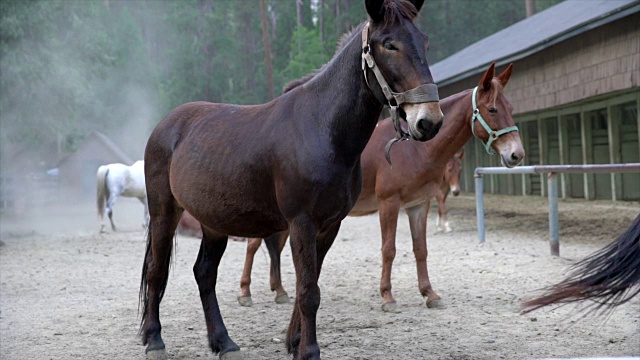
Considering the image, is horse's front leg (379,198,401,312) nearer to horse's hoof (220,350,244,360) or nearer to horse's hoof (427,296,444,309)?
horse's hoof (427,296,444,309)

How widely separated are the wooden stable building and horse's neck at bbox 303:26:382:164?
25.2 feet

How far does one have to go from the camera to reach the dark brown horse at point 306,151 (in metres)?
3.46

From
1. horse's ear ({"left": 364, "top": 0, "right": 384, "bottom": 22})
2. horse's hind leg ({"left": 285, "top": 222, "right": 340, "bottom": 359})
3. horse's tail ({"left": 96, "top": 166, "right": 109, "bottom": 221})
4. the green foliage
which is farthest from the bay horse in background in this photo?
the green foliage

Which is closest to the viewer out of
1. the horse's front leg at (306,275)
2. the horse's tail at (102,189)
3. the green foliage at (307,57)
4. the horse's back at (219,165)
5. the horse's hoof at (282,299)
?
the horse's front leg at (306,275)

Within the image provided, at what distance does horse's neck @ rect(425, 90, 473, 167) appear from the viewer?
238 inches

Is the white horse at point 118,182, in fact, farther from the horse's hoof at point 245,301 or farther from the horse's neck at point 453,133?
the horse's neck at point 453,133

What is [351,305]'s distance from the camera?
20.3 feet

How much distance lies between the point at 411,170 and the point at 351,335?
5.62 ft

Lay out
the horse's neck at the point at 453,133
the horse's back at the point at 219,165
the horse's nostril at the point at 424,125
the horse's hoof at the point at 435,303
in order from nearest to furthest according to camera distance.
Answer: the horse's nostril at the point at 424,125
the horse's back at the point at 219,165
the horse's hoof at the point at 435,303
the horse's neck at the point at 453,133

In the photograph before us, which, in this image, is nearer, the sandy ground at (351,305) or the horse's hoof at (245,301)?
the sandy ground at (351,305)

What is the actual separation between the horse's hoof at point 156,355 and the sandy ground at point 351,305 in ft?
0.32

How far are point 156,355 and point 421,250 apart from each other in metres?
2.64

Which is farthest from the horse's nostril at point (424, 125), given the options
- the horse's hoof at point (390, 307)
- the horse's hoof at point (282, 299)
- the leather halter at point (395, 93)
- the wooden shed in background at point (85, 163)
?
the wooden shed in background at point (85, 163)

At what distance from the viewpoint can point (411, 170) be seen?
6.04m
